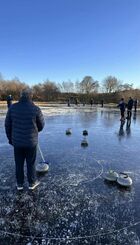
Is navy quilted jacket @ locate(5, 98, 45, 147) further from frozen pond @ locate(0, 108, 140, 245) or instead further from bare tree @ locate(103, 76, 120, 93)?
bare tree @ locate(103, 76, 120, 93)

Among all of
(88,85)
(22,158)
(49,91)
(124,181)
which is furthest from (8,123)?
(88,85)

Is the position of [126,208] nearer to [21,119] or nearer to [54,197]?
[54,197]

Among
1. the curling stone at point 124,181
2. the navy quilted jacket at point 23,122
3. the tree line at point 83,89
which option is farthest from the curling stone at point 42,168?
the tree line at point 83,89

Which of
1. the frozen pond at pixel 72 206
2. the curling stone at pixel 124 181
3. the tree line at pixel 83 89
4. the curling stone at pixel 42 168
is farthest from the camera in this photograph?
the tree line at pixel 83 89

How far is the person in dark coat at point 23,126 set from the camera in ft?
13.9

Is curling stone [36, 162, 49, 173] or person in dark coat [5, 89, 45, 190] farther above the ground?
person in dark coat [5, 89, 45, 190]

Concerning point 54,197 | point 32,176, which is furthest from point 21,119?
point 54,197

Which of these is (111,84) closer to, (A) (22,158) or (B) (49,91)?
(B) (49,91)

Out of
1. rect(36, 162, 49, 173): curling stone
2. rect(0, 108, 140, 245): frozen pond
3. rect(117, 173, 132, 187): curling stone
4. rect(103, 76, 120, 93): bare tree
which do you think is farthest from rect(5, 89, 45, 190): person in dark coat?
rect(103, 76, 120, 93): bare tree

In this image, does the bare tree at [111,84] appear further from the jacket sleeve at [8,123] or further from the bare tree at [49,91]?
the jacket sleeve at [8,123]

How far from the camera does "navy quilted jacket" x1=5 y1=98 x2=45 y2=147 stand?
422 cm

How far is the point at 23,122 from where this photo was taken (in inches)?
167

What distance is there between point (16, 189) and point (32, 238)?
1.63 metres

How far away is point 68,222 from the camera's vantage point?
3.63 meters
